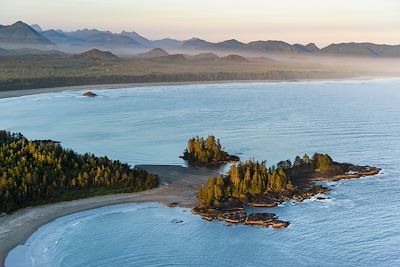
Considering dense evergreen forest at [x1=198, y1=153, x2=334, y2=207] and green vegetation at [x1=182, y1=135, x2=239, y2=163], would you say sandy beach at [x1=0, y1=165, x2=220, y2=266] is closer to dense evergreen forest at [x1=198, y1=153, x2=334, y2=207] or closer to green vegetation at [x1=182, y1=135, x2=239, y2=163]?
dense evergreen forest at [x1=198, y1=153, x2=334, y2=207]

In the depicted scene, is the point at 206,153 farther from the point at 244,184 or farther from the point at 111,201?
the point at 111,201

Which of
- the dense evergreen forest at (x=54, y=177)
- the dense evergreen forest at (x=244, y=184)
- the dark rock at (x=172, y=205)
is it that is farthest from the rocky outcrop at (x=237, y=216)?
the dense evergreen forest at (x=54, y=177)

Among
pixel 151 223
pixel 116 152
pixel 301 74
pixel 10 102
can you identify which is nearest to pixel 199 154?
pixel 116 152

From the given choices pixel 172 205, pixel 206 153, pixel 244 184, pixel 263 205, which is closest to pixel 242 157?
pixel 206 153

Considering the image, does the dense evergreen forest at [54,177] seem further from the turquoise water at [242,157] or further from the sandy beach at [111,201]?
the turquoise water at [242,157]

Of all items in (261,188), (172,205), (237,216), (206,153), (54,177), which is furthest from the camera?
(206,153)
